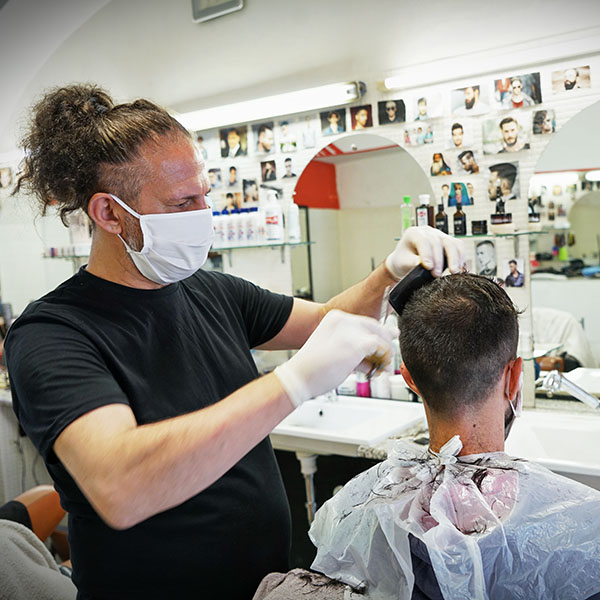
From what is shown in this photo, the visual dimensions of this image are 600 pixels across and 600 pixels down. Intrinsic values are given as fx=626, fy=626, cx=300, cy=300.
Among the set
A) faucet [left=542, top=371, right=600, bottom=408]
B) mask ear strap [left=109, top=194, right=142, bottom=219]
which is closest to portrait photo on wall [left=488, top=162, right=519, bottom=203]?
faucet [left=542, top=371, right=600, bottom=408]

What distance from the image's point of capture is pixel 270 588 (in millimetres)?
1376

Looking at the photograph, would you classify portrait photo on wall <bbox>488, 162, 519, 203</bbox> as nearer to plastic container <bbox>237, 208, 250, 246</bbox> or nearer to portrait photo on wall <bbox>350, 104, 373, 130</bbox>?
portrait photo on wall <bbox>350, 104, 373, 130</bbox>

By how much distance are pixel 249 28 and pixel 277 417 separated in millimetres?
2746

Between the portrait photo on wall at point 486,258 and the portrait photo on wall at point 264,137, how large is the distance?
4.07 ft

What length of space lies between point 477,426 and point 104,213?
96 centimetres

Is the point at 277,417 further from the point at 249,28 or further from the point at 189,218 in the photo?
the point at 249,28

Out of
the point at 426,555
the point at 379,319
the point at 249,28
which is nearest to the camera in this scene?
the point at 426,555

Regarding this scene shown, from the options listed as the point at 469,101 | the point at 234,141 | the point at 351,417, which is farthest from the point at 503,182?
the point at 234,141

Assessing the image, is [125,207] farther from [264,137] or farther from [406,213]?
[264,137]

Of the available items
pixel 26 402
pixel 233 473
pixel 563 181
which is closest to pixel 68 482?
pixel 26 402

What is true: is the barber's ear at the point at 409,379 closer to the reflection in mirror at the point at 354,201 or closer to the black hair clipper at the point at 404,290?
the black hair clipper at the point at 404,290

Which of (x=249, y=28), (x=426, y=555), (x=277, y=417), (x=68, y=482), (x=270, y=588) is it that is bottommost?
(x=270, y=588)

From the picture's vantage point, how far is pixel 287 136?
333 centimetres

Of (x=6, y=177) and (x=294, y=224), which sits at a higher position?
(x=6, y=177)
